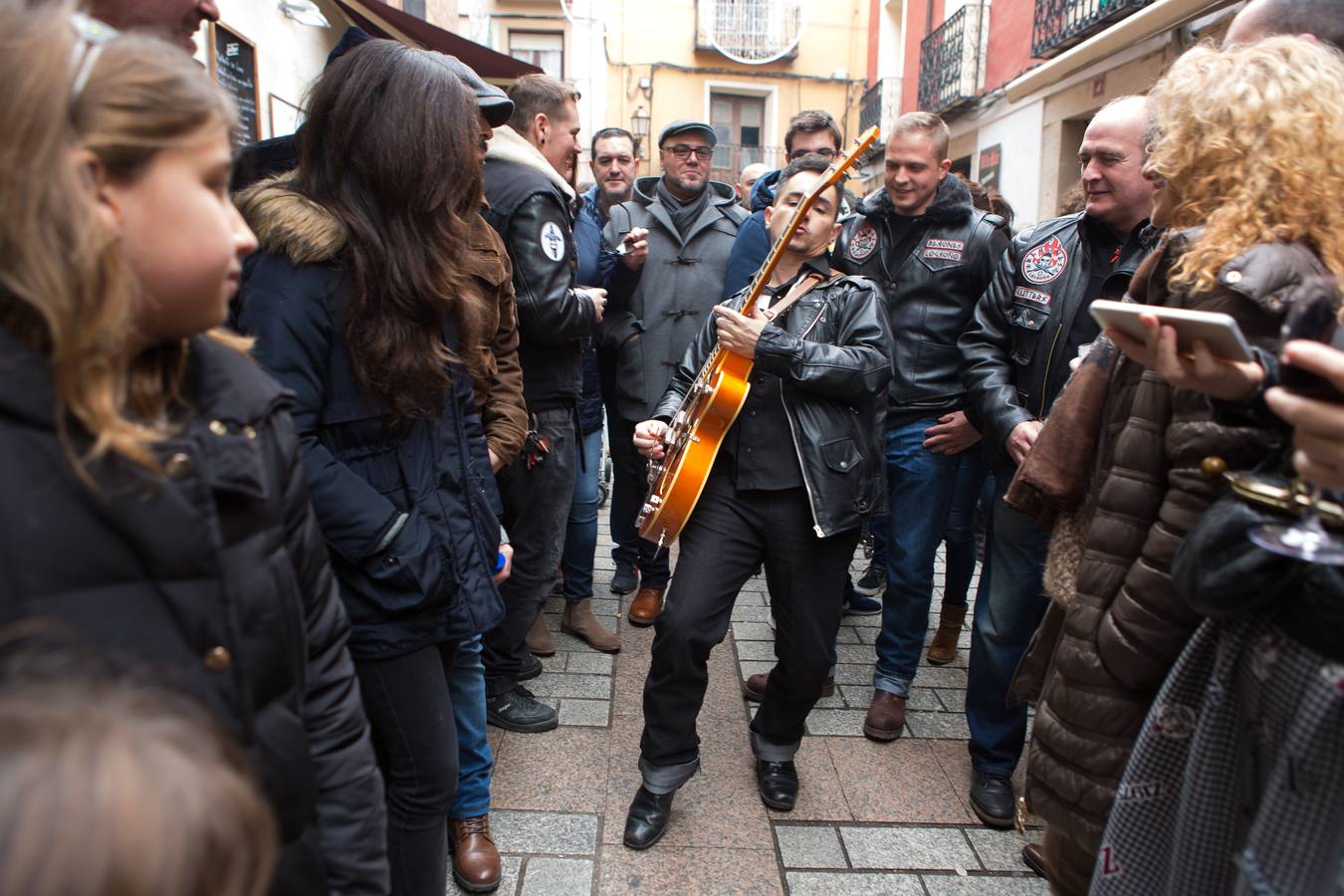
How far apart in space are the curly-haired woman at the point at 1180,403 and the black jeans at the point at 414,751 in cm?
123

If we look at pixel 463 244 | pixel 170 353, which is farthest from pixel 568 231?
pixel 170 353

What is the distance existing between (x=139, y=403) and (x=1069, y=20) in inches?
445

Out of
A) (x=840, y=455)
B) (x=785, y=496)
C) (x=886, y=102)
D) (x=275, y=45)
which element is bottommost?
(x=785, y=496)

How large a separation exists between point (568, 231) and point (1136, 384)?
6.88 feet

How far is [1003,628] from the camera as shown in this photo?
301cm

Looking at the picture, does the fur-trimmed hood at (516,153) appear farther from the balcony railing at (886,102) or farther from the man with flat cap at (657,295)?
the balcony railing at (886,102)

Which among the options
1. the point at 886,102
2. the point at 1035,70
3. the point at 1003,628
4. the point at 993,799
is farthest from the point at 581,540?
the point at 886,102

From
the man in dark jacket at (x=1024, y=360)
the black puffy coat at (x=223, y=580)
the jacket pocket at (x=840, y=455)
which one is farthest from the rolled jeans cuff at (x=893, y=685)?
the black puffy coat at (x=223, y=580)

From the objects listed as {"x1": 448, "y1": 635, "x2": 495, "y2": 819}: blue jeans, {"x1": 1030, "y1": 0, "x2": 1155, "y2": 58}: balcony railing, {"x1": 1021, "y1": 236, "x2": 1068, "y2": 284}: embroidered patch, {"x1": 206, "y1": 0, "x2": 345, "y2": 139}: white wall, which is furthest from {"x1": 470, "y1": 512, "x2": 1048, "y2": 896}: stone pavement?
{"x1": 1030, "y1": 0, "x2": 1155, "y2": 58}: balcony railing

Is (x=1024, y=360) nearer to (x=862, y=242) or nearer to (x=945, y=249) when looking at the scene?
(x=945, y=249)

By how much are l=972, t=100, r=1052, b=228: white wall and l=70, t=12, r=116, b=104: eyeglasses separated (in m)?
11.0

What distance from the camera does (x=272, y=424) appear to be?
4.12 feet

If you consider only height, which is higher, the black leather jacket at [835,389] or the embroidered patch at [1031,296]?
the embroidered patch at [1031,296]

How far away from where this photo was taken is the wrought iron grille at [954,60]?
12.9 meters
